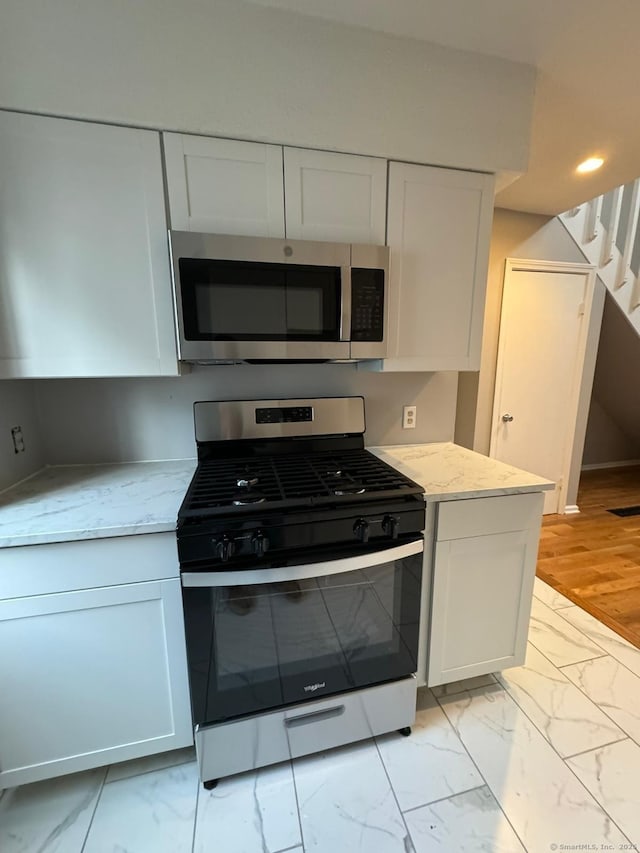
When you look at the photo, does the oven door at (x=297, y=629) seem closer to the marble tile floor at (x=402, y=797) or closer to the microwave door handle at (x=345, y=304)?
the marble tile floor at (x=402, y=797)

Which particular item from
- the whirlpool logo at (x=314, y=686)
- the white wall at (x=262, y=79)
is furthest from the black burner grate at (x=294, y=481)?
the white wall at (x=262, y=79)

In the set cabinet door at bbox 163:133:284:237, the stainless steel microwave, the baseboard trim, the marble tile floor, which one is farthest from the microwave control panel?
the baseboard trim

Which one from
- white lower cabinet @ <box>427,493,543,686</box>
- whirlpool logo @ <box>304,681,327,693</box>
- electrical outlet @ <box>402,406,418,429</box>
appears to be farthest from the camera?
electrical outlet @ <box>402,406,418,429</box>

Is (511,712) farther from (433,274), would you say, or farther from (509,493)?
(433,274)

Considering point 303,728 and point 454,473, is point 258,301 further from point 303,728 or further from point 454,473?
point 303,728

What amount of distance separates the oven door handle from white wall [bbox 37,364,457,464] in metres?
0.75

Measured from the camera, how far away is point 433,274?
1.55 metres

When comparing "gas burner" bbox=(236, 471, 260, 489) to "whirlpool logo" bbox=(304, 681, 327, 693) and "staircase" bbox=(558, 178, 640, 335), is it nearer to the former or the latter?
"whirlpool logo" bbox=(304, 681, 327, 693)

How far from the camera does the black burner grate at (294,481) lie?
119cm

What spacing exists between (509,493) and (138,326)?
1484 mm

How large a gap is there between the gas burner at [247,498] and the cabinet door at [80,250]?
570 millimetres

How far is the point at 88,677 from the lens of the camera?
1.17 meters

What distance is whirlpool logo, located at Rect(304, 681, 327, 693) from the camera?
1.29m

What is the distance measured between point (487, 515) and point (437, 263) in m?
1.02
